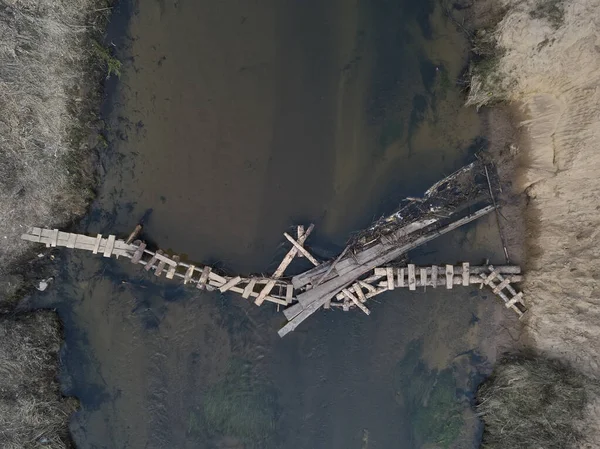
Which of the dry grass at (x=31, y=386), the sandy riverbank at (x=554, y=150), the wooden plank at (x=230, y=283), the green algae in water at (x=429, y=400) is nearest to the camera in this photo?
the sandy riverbank at (x=554, y=150)

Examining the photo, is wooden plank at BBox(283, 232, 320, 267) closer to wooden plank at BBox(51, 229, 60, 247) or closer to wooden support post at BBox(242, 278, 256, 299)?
wooden support post at BBox(242, 278, 256, 299)

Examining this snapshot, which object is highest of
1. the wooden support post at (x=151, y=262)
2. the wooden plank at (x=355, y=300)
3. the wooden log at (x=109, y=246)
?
the wooden log at (x=109, y=246)

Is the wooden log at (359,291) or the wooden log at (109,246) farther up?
the wooden log at (109,246)

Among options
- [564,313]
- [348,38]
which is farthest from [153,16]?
[564,313]

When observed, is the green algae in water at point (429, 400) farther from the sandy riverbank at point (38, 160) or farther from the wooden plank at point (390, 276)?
the sandy riverbank at point (38, 160)

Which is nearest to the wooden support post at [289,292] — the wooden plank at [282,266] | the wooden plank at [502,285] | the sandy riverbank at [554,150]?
the wooden plank at [282,266]

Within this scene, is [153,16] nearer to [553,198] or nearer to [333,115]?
[333,115]
